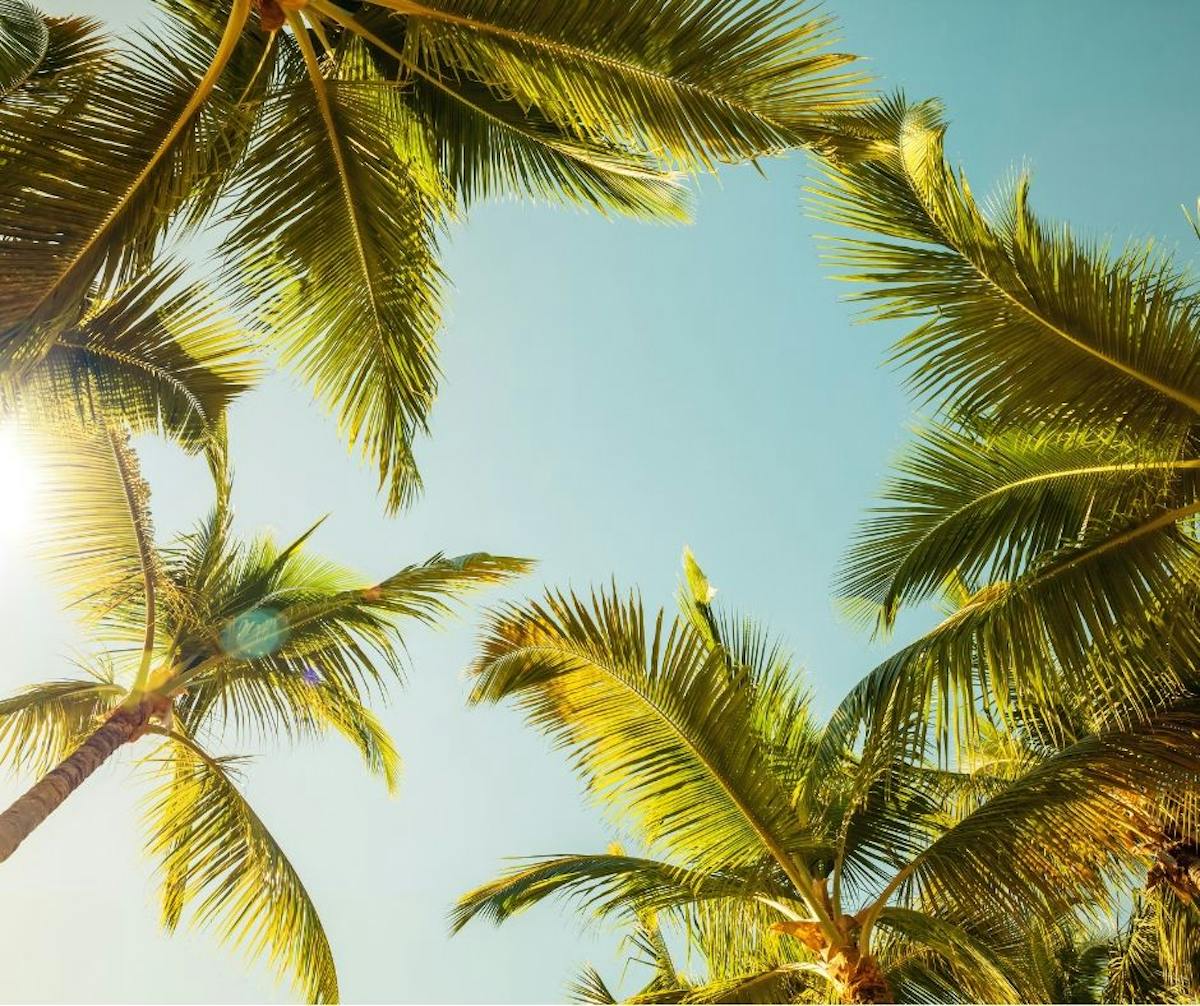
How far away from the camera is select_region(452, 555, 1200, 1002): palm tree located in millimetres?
4887

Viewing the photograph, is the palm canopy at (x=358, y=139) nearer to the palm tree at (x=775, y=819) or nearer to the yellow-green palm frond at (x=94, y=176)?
the yellow-green palm frond at (x=94, y=176)

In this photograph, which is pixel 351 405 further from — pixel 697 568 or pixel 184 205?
pixel 697 568

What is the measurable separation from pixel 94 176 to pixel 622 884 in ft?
16.3

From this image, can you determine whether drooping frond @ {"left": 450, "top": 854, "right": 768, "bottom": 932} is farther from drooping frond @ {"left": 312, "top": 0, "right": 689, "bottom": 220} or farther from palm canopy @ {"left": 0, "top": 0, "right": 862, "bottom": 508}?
drooping frond @ {"left": 312, "top": 0, "right": 689, "bottom": 220}

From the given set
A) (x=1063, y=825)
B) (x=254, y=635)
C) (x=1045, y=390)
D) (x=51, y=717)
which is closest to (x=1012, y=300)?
(x=1045, y=390)

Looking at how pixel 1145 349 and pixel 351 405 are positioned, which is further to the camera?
pixel 351 405

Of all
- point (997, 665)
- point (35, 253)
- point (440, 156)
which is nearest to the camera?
point (35, 253)

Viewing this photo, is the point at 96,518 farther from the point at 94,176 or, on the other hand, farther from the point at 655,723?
the point at 655,723

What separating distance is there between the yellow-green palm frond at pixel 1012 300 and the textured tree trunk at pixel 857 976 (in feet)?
11.6

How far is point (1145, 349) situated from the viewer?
4301 mm

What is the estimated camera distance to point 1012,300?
4.45 meters

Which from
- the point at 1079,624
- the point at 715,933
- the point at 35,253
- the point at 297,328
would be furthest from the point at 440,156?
the point at 715,933

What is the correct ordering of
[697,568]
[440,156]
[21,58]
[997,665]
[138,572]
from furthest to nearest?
→ [697,568] < [138,572] < [440,156] < [21,58] < [997,665]

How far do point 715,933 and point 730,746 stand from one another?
1.86 meters
